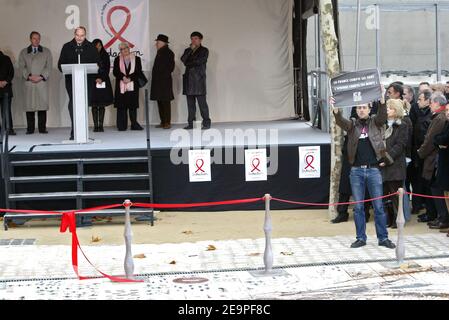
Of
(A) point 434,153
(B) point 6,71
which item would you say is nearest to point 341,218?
(A) point 434,153

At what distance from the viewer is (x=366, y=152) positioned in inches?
414

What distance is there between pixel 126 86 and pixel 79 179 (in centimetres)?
421

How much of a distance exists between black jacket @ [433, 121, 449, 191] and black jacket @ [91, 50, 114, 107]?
7.60 metres

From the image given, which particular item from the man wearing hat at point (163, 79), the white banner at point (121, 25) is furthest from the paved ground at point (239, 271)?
the white banner at point (121, 25)

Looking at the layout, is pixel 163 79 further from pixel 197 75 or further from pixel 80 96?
pixel 80 96

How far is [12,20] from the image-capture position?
17781mm

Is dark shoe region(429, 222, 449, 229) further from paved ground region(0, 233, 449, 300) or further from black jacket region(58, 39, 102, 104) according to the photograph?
black jacket region(58, 39, 102, 104)

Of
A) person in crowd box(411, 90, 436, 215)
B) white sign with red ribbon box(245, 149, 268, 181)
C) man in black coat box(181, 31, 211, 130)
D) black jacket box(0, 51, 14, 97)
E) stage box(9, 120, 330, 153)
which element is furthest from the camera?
man in black coat box(181, 31, 211, 130)

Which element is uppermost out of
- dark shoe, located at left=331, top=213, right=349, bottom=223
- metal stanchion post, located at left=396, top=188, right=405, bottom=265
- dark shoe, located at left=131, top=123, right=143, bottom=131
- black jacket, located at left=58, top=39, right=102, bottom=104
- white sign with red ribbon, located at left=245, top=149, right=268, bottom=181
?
black jacket, located at left=58, top=39, right=102, bottom=104

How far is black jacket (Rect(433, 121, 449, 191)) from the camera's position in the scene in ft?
37.1

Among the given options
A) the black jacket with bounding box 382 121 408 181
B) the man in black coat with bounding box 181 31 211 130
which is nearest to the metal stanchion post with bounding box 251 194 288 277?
the black jacket with bounding box 382 121 408 181

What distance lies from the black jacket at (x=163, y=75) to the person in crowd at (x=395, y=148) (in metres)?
6.23

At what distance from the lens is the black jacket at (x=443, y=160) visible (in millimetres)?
11305

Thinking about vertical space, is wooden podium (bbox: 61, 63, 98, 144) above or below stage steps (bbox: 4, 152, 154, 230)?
above
